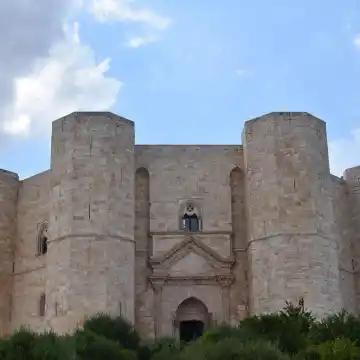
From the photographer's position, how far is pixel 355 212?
25422mm

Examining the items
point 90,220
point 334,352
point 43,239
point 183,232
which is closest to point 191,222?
point 183,232

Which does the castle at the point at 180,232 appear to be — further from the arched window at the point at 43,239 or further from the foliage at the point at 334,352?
the foliage at the point at 334,352

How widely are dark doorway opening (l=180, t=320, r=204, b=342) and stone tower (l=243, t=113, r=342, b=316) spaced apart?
2241mm

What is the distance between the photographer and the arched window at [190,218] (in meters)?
23.5

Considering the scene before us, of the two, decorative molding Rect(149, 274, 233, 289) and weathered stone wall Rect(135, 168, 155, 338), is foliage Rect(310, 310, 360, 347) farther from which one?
weathered stone wall Rect(135, 168, 155, 338)

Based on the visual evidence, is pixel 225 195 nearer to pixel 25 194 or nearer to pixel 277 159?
pixel 277 159

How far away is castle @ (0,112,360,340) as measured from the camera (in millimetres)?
21312

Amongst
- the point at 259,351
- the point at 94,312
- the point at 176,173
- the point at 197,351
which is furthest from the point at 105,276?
the point at 259,351

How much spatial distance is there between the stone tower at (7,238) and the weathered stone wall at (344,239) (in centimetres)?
1114

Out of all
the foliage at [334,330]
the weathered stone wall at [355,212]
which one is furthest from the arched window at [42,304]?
the weathered stone wall at [355,212]

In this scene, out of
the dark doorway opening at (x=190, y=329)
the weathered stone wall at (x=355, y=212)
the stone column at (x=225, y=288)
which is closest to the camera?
the stone column at (x=225, y=288)

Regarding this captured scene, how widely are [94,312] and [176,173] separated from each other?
18.2 ft

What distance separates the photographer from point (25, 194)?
84.7 ft

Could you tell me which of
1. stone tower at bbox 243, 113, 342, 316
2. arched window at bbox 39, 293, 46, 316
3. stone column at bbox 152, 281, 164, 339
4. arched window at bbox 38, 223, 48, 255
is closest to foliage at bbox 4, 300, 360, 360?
stone tower at bbox 243, 113, 342, 316
